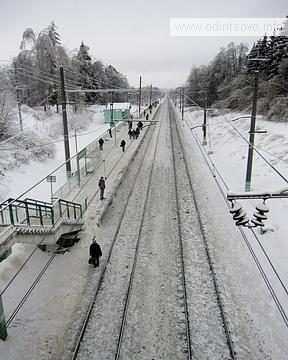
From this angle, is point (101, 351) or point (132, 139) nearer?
point (101, 351)

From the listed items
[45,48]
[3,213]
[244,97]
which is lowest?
[3,213]

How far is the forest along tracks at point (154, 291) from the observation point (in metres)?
7.92

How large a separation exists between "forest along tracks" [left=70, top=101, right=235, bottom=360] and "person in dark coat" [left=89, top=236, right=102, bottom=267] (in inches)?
14.5

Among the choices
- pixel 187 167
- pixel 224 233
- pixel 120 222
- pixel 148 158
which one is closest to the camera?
pixel 224 233

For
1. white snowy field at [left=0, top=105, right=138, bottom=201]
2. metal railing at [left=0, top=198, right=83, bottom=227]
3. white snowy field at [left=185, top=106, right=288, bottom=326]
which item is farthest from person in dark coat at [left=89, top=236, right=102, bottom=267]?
white snowy field at [left=185, top=106, right=288, bottom=326]

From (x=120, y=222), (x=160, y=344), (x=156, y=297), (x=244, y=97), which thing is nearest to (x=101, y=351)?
(x=160, y=344)

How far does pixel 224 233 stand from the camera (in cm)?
1391

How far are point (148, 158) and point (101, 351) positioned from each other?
21.5 metres

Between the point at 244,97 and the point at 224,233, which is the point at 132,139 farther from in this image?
the point at 224,233

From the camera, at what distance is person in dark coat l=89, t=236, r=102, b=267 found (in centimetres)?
1109

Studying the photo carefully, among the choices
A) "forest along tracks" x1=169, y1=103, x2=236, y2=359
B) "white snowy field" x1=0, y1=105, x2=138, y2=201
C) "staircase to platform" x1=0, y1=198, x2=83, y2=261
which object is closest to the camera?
"forest along tracks" x1=169, y1=103, x2=236, y2=359

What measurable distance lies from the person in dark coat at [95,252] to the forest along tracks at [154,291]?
37 centimetres

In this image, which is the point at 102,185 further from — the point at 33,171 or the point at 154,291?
the point at 33,171

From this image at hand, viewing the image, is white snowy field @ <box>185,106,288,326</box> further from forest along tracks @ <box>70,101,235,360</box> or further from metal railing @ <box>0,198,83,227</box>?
metal railing @ <box>0,198,83,227</box>
